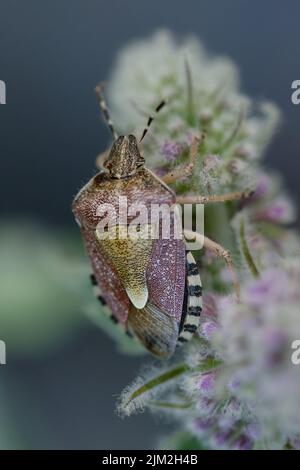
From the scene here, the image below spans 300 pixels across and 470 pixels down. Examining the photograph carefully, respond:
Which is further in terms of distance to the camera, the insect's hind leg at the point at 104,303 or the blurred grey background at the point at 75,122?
the blurred grey background at the point at 75,122

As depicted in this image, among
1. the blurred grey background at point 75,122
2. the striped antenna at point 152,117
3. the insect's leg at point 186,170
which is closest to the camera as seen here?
the insect's leg at point 186,170

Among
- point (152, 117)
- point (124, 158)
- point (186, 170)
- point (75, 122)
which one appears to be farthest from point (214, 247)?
point (75, 122)

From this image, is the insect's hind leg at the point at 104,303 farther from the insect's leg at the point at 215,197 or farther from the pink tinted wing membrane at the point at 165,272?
the insect's leg at the point at 215,197

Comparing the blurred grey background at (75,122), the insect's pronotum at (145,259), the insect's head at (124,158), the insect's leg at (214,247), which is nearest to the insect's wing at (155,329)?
the insect's pronotum at (145,259)

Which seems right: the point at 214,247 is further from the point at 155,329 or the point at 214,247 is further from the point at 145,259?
the point at 155,329

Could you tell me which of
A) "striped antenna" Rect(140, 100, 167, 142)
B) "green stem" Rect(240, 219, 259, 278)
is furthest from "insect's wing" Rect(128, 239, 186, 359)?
"striped antenna" Rect(140, 100, 167, 142)
